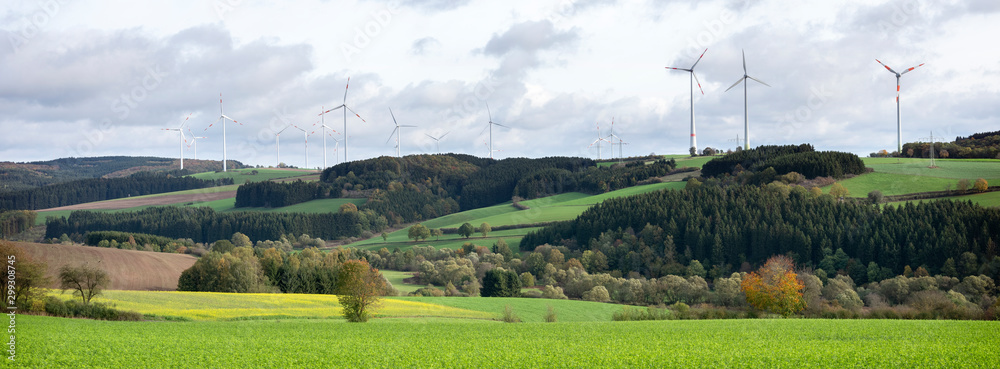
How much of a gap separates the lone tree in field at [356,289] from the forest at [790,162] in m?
129

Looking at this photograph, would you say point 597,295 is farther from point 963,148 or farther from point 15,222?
point 15,222

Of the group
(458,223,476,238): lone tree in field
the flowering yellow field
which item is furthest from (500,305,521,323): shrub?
(458,223,476,238): lone tree in field

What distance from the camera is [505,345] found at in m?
33.4

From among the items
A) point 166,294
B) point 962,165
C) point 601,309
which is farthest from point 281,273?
point 962,165

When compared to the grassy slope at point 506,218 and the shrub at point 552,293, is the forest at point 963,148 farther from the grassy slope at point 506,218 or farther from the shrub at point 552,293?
the shrub at point 552,293

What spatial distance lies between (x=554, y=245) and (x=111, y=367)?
10912 cm

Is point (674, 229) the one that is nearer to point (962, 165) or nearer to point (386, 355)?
point (962, 165)

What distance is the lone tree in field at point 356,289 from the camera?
4766 cm

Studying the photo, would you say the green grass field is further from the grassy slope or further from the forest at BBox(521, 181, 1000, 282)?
the grassy slope

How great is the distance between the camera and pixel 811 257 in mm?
107938

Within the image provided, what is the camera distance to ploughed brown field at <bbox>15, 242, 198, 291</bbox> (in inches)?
2912

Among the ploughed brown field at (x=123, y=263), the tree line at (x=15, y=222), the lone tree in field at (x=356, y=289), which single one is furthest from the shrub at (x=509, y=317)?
the tree line at (x=15, y=222)

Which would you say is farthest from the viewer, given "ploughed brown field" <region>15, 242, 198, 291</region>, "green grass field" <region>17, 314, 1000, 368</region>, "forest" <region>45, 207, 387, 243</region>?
"forest" <region>45, 207, 387, 243</region>

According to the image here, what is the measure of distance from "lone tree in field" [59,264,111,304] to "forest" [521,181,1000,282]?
80.5 meters
